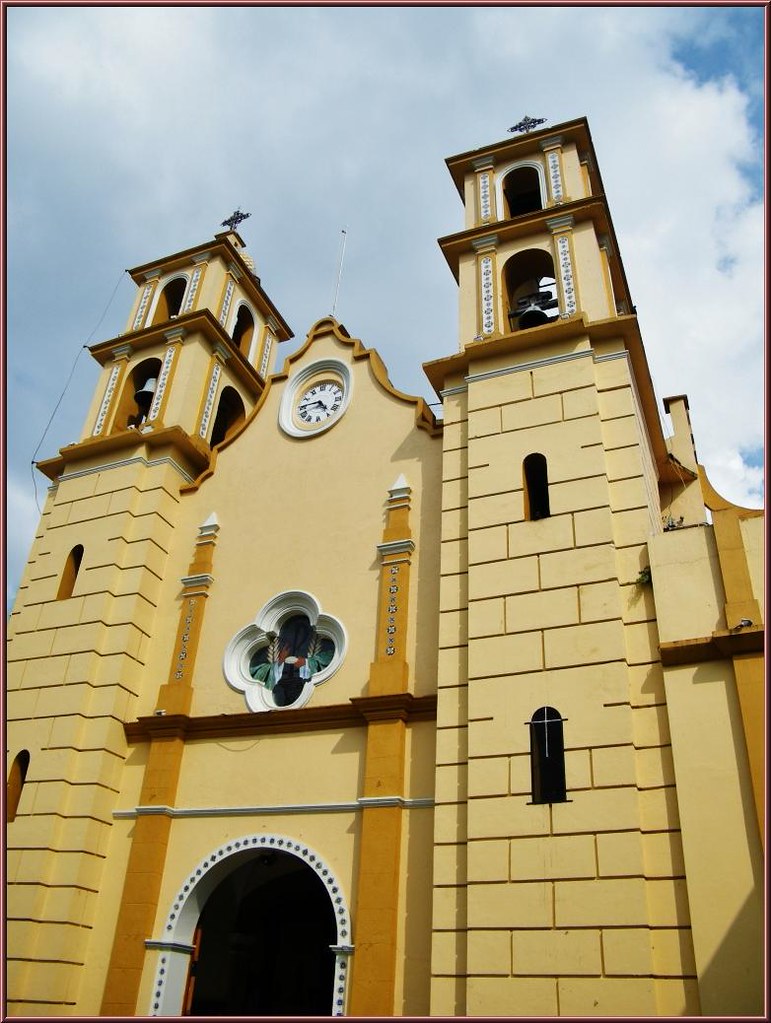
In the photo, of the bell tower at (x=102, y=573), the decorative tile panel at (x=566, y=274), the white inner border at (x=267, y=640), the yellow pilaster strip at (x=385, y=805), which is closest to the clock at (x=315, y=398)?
the bell tower at (x=102, y=573)

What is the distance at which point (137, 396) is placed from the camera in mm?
16703

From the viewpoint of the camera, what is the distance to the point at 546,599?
33.2ft

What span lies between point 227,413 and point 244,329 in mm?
2388

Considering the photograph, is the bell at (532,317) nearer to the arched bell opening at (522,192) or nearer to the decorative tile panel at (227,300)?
the arched bell opening at (522,192)

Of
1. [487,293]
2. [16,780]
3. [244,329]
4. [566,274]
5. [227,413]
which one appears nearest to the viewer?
[16,780]

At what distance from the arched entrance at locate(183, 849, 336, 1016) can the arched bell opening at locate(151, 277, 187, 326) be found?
35.5 ft

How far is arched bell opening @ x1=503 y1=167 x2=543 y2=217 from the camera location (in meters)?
16.0

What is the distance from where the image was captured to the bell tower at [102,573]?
36.4 ft

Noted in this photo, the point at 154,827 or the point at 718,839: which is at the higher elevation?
the point at 154,827

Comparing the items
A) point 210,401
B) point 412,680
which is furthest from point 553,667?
point 210,401

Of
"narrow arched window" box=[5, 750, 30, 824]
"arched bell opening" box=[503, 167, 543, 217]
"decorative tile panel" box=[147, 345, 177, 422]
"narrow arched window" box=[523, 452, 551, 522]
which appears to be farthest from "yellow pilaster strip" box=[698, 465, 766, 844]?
"decorative tile panel" box=[147, 345, 177, 422]

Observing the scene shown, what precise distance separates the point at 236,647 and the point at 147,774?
205 centimetres

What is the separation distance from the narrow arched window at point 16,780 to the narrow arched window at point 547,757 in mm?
7081

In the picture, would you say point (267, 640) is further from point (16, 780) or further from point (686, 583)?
point (686, 583)
